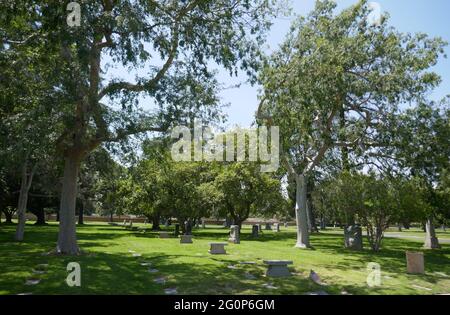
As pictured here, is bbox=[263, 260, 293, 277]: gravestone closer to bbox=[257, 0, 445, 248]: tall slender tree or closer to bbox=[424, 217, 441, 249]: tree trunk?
bbox=[257, 0, 445, 248]: tall slender tree

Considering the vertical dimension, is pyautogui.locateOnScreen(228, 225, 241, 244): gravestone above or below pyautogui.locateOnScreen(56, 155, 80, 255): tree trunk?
below

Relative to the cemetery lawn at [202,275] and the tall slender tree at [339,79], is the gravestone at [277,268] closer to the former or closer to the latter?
the cemetery lawn at [202,275]

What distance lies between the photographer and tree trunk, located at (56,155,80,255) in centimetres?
1656

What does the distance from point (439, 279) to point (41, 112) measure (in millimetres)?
12968

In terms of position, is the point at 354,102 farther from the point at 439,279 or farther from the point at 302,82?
the point at 439,279

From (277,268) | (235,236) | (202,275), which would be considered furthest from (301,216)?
(202,275)

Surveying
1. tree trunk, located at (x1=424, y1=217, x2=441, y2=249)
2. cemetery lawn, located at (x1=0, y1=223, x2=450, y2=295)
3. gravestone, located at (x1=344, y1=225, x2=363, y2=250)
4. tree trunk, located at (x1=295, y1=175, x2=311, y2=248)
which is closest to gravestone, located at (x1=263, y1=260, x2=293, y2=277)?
cemetery lawn, located at (x1=0, y1=223, x2=450, y2=295)

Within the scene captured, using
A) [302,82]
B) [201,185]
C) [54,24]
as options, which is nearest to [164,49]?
[54,24]

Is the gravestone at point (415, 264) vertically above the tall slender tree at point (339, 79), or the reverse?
the tall slender tree at point (339, 79)

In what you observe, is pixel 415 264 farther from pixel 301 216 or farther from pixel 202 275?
pixel 301 216

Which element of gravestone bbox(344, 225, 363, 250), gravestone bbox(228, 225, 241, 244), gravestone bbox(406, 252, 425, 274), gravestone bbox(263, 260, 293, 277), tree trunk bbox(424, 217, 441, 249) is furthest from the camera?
tree trunk bbox(424, 217, 441, 249)

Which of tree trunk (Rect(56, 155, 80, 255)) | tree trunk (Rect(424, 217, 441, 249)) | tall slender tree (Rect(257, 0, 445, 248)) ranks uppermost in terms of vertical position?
tall slender tree (Rect(257, 0, 445, 248))

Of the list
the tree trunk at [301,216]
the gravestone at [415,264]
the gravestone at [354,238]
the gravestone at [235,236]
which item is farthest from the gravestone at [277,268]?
the gravestone at [235,236]

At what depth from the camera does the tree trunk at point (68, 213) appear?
1656cm
